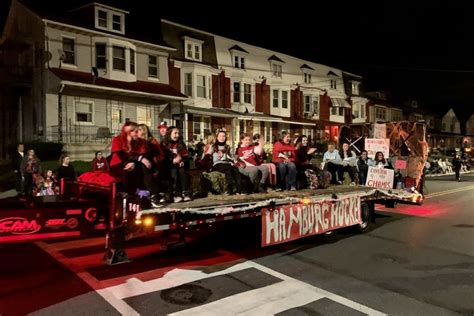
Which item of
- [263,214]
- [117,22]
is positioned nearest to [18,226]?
[263,214]

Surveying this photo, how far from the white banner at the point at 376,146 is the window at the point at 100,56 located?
15168mm

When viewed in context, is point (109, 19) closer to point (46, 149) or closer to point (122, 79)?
point (122, 79)

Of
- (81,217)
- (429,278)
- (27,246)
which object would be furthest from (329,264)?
(27,246)

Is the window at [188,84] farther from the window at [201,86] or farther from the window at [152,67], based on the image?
the window at [152,67]

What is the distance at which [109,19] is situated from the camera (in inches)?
958

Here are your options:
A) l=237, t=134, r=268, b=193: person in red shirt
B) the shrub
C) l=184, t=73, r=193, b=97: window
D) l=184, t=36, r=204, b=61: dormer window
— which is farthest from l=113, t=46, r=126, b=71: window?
l=237, t=134, r=268, b=193: person in red shirt

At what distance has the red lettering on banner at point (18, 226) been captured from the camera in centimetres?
495

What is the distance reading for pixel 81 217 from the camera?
18.5 ft

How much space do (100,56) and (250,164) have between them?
56.1 ft

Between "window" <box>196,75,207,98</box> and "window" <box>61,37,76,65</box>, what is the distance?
8.77 meters

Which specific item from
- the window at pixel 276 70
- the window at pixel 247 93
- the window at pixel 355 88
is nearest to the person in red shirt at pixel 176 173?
the window at pixel 247 93

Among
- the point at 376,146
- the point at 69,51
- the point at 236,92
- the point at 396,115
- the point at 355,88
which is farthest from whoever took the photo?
the point at 396,115

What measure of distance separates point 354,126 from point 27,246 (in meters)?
13.4

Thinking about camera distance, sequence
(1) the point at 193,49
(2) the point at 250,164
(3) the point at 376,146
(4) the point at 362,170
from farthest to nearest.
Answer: (1) the point at 193,49 → (3) the point at 376,146 → (4) the point at 362,170 → (2) the point at 250,164
